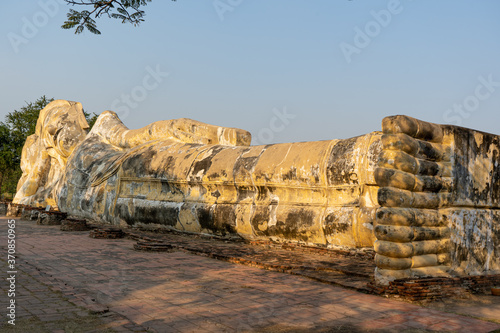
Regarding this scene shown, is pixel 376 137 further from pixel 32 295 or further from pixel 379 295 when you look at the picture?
pixel 32 295

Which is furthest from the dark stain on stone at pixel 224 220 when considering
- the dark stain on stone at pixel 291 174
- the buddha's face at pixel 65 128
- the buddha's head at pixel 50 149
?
the buddha's face at pixel 65 128

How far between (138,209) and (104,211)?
134 cm

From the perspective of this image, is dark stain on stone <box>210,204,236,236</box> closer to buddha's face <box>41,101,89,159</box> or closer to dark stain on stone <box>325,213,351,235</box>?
dark stain on stone <box>325,213,351,235</box>

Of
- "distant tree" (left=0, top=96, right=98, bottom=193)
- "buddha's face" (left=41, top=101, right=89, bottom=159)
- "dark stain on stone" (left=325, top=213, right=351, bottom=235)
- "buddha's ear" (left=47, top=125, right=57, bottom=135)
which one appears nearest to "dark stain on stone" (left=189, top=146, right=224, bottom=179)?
"dark stain on stone" (left=325, top=213, right=351, bottom=235)

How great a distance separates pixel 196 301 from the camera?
3.79m

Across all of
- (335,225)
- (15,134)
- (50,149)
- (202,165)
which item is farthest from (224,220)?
(15,134)

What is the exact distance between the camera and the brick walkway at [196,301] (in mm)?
3195

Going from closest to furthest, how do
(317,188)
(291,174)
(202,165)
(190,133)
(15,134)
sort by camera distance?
(317,188)
(291,174)
(202,165)
(190,133)
(15,134)

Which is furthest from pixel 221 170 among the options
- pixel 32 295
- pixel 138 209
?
pixel 32 295

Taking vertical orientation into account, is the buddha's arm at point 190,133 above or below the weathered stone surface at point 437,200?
above

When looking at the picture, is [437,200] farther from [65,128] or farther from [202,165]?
[65,128]

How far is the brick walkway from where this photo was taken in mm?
3195

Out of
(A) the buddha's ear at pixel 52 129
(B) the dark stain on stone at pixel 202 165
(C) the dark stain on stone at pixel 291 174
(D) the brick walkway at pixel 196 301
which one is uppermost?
(A) the buddha's ear at pixel 52 129

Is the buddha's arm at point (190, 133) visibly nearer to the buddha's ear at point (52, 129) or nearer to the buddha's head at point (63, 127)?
the buddha's head at point (63, 127)
